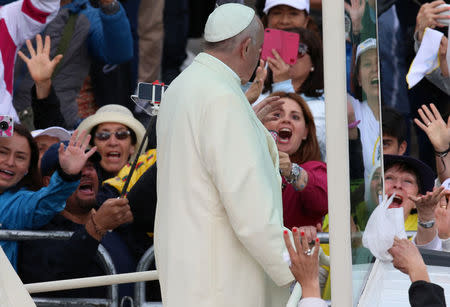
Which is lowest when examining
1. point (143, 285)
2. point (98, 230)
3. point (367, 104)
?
point (143, 285)

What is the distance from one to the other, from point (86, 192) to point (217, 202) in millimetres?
2438

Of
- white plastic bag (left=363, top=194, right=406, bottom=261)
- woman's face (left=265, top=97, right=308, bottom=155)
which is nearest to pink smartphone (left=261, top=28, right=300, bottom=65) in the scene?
woman's face (left=265, top=97, right=308, bottom=155)

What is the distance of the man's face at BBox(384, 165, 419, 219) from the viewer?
4.88 meters

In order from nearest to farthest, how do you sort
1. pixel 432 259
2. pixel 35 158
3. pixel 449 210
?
pixel 432 259, pixel 449 210, pixel 35 158

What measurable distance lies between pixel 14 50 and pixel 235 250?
3.22 m

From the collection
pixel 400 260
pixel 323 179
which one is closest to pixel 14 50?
pixel 323 179

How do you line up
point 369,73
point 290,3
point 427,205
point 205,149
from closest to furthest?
point 205,149 < point 369,73 < point 427,205 < point 290,3

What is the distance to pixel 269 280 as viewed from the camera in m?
3.18

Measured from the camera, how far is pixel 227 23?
321 centimetres

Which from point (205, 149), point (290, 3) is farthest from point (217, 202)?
point (290, 3)

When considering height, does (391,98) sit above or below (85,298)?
above

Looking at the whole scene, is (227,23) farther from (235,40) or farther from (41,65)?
(41,65)

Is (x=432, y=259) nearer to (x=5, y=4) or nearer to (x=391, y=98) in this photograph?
(x=391, y=98)

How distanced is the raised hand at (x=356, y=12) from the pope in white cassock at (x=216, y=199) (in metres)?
0.46
